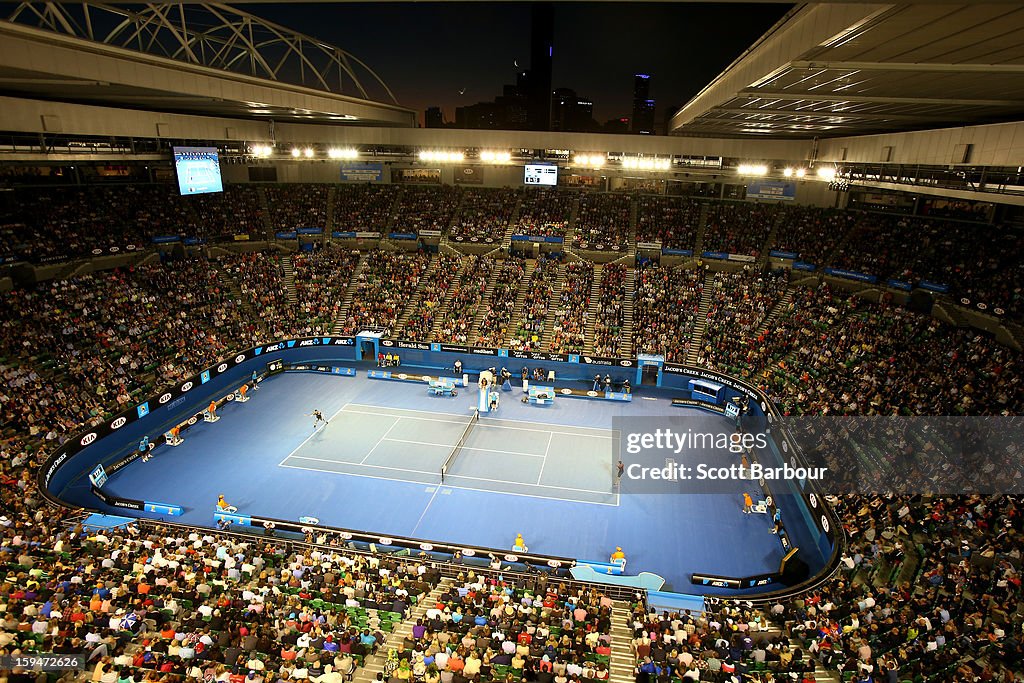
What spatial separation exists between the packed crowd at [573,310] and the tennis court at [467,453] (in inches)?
339

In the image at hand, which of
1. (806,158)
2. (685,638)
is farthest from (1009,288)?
(685,638)

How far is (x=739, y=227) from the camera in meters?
46.2

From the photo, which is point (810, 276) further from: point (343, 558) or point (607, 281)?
point (343, 558)

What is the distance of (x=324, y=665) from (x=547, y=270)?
35068 millimetres

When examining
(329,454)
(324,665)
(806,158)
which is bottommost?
(329,454)

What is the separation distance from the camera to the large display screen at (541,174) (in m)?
47.3

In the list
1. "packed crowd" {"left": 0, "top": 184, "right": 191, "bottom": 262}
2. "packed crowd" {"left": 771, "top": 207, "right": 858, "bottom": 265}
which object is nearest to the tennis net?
"packed crowd" {"left": 771, "top": 207, "right": 858, "bottom": 265}

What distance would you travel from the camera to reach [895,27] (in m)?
9.91

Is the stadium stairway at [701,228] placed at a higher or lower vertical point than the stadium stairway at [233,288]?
higher

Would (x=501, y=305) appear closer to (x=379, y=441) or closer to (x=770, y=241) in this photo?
(x=379, y=441)

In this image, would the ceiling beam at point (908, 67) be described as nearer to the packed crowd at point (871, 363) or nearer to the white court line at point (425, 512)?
the packed crowd at point (871, 363)

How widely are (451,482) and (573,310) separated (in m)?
19.4

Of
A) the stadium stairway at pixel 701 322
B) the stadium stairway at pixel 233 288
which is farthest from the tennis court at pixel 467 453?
the stadium stairway at pixel 233 288

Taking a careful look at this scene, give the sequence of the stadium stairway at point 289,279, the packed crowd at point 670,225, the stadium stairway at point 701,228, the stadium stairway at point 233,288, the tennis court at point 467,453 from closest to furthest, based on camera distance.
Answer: the tennis court at point 467,453
the stadium stairway at point 233,288
the stadium stairway at point 289,279
the stadium stairway at point 701,228
the packed crowd at point 670,225
